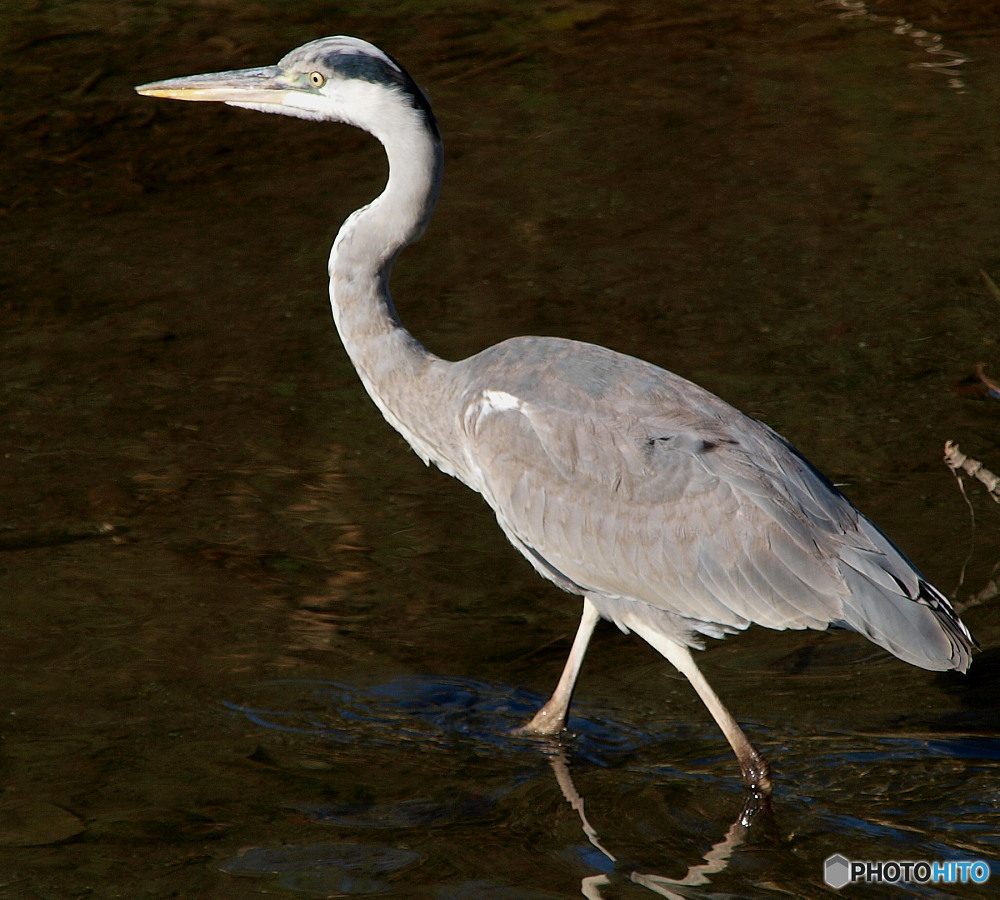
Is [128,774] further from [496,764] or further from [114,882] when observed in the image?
[496,764]

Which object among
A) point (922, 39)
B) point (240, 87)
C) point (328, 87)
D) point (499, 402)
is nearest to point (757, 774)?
point (499, 402)

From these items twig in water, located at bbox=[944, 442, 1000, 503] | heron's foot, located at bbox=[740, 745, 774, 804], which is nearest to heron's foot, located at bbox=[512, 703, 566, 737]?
heron's foot, located at bbox=[740, 745, 774, 804]

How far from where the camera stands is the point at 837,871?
414 cm

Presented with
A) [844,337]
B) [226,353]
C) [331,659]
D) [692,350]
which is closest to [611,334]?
[692,350]

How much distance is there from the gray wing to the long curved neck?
0.26 meters

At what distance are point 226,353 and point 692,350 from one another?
2.33 meters

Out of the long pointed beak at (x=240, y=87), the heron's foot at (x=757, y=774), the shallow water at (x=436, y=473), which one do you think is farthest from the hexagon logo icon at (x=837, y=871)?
the long pointed beak at (x=240, y=87)

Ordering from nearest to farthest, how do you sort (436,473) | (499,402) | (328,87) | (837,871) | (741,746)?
(837,871) < (741,746) < (499,402) < (328,87) < (436,473)

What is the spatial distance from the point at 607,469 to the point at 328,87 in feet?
5.37

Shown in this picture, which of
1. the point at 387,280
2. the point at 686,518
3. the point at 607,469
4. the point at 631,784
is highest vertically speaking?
the point at 387,280

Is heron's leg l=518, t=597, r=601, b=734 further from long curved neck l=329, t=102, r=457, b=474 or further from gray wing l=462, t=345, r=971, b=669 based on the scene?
long curved neck l=329, t=102, r=457, b=474

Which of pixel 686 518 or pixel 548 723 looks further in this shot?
pixel 548 723

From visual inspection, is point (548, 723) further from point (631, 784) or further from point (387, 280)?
point (387, 280)

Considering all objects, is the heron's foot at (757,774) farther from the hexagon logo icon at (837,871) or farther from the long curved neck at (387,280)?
the long curved neck at (387,280)
